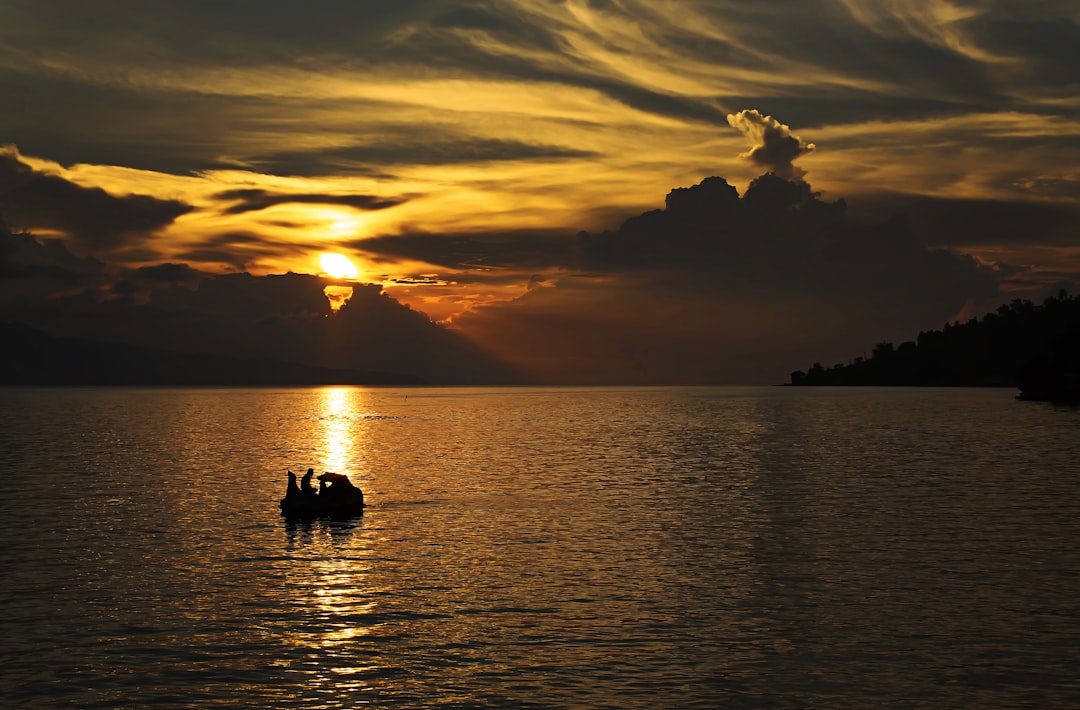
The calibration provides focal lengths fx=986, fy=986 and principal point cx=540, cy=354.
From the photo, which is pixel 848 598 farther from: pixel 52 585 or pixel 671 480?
pixel 671 480

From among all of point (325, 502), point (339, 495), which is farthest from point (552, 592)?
point (339, 495)

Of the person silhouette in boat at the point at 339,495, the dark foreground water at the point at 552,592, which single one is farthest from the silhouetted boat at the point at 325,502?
the dark foreground water at the point at 552,592

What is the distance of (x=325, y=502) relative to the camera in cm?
5609

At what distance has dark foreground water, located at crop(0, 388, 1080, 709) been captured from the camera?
A: 25.2 meters

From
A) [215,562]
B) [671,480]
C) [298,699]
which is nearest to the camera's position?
[298,699]

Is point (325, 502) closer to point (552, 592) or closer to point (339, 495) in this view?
point (339, 495)

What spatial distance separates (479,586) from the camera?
122 ft

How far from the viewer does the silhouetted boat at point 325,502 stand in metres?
55.9

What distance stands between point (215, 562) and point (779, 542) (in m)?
25.8

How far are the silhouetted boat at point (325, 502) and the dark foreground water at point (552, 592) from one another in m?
1.02

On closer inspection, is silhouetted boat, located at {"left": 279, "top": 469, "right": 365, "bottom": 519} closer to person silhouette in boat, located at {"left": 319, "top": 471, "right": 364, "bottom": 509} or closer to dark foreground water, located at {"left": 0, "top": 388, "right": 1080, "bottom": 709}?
person silhouette in boat, located at {"left": 319, "top": 471, "right": 364, "bottom": 509}

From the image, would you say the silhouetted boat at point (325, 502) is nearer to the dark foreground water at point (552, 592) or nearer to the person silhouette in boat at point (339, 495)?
the person silhouette in boat at point (339, 495)

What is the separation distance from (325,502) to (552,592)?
78.3 feet

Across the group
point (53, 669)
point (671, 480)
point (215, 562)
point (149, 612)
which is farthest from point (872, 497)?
point (53, 669)
